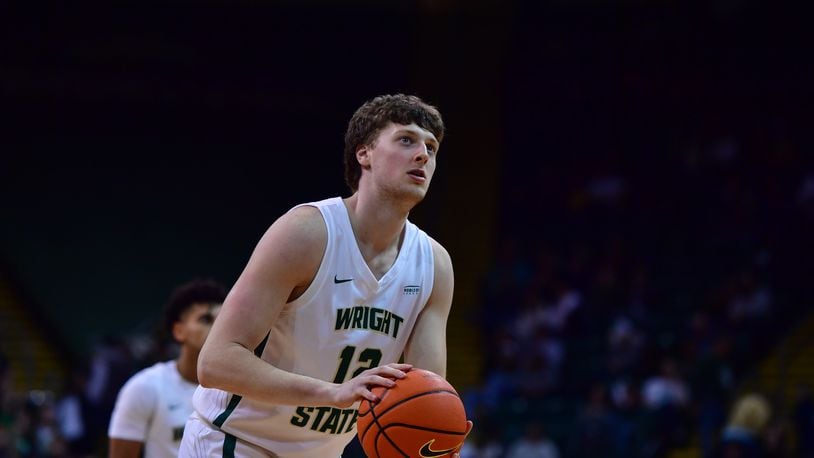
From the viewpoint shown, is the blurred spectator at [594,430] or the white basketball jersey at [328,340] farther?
the blurred spectator at [594,430]

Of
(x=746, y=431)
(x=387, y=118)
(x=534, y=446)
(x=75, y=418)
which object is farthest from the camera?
(x=75, y=418)

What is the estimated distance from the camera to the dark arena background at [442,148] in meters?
17.7

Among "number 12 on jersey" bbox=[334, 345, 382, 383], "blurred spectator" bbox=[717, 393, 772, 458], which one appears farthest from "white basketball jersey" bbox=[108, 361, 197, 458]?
"blurred spectator" bbox=[717, 393, 772, 458]

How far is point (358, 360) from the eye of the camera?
456 cm

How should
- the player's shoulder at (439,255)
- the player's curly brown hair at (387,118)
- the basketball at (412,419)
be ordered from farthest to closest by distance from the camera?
the player's shoulder at (439,255), the player's curly brown hair at (387,118), the basketball at (412,419)

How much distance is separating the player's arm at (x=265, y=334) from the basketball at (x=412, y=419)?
1.8 inches

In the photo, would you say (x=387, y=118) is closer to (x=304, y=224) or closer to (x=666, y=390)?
(x=304, y=224)

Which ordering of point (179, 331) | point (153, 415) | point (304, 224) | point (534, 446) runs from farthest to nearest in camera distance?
point (534, 446) < point (179, 331) < point (153, 415) < point (304, 224)

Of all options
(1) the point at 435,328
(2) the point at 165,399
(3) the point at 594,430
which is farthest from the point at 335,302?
(3) the point at 594,430

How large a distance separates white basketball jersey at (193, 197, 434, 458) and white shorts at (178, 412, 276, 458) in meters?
0.03

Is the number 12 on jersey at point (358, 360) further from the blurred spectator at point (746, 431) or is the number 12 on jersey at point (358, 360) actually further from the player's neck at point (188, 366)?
the blurred spectator at point (746, 431)

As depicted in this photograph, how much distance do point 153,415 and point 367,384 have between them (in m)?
2.74

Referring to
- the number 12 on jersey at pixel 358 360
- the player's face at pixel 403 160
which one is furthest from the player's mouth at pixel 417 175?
the number 12 on jersey at pixel 358 360

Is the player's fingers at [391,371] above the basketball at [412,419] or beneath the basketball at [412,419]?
above
